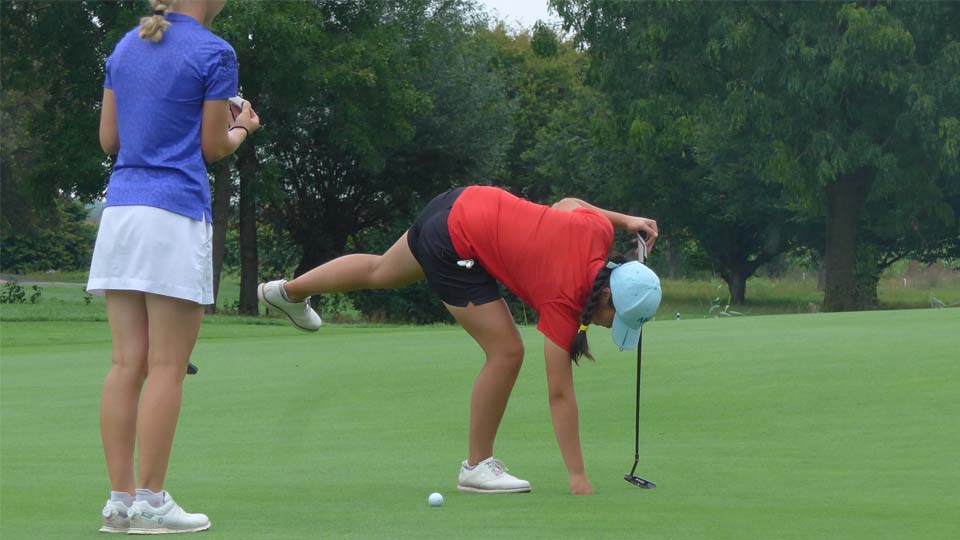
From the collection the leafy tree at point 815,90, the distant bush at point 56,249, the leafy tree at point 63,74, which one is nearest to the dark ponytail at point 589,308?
the leafy tree at point 63,74

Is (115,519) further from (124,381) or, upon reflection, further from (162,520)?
(124,381)

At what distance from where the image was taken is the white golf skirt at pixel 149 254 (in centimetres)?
482

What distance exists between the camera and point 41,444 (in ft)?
25.6

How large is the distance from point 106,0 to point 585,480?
2852 centimetres

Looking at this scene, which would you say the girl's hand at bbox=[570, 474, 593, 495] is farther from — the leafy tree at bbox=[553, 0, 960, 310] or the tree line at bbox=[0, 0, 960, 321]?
the leafy tree at bbox=[553, 0, 960, 310]

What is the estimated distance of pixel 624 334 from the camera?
5.80m

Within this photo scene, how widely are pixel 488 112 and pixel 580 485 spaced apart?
120 ft

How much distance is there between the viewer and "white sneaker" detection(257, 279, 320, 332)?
714 centimetres

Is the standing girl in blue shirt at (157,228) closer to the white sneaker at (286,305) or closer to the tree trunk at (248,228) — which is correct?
the white sneaker at (286,305)

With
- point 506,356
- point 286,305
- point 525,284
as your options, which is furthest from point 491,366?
point 286,305

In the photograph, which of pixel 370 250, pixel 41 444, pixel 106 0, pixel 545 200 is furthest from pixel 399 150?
pixel 41 444

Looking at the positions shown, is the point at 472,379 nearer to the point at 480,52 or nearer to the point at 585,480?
the point at 585,480

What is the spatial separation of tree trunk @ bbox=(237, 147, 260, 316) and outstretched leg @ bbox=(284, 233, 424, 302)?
27147mm

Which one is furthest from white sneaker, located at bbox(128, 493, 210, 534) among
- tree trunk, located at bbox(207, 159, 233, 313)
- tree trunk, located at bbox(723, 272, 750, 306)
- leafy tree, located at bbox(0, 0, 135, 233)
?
tree trunk, located at bbox(723, 272, 750, 306)
